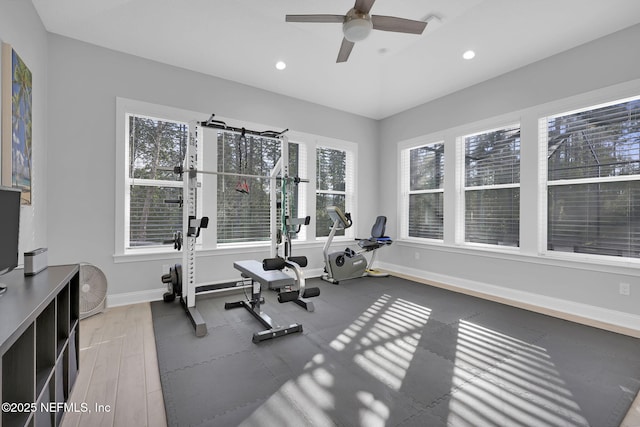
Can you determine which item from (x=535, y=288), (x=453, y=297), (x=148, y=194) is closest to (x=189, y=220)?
(x=148, y=194)

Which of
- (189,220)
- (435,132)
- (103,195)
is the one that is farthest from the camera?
(435,132)

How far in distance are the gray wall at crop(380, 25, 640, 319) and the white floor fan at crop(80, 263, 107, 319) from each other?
4.64m

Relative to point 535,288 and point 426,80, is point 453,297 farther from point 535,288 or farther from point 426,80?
point 426,80

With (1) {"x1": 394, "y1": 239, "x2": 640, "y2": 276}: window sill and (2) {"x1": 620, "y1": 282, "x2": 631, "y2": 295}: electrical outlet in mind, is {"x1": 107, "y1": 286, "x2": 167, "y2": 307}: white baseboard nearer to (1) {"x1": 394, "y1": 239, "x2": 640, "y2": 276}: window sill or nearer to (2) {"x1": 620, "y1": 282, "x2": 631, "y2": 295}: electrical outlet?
(1) {"x1": 394, "y1": 239, "x2": 640, "y2": 276}: window sill

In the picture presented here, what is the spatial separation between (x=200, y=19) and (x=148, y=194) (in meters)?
2.20

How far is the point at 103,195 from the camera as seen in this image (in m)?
3.50

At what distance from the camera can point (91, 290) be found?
10.6 feet

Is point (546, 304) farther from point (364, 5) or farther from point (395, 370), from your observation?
point (364, 5)

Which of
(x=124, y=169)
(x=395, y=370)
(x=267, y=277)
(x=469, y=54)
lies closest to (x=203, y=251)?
(x=124, y=169)

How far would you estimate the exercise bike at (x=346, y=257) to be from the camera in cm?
479

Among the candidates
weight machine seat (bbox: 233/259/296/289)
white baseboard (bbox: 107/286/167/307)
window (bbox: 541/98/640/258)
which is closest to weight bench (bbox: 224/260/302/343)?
weight machine seat (bbox: 233/259/296/289)

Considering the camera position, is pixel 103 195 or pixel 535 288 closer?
pixel 103 195

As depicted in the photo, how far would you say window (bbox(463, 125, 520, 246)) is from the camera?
415 cm

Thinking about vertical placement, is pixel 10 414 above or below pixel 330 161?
below
